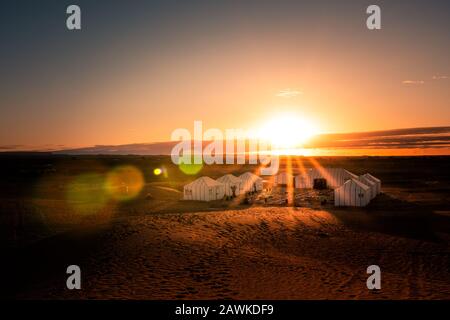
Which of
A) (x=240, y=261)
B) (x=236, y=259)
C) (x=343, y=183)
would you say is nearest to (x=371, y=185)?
(x=343, y=183)

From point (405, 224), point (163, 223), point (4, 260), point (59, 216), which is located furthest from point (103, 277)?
point (405, 224)

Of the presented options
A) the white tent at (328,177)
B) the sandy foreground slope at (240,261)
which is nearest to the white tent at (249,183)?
the white tent at (328,177)

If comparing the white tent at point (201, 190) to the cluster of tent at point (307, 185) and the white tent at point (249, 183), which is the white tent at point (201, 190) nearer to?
the cluster of tent at point (307, 185)

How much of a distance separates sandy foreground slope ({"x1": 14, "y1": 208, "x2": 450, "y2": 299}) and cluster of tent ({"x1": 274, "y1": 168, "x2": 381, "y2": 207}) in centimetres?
1098

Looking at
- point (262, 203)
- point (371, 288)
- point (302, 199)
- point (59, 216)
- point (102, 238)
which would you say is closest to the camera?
point (371, 288)

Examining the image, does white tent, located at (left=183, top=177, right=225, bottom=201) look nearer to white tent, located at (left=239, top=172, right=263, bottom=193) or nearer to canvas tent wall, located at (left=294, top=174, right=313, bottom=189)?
white tent, located at (left=239, top=172, right=263, bottom=193)

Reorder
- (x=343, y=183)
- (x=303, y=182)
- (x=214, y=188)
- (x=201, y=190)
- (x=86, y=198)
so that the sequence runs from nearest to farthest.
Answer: (x=201, y=190) → (x=214, y=188) → (x=86, y=198) → (x=343, y=183) → (x=303, y=182)

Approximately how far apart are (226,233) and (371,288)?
9.65 metres

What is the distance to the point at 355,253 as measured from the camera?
18547 millimetres

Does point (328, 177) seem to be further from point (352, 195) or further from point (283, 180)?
point (352, 195)

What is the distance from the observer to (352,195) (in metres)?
34.9

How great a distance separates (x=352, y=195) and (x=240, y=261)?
22589 mm

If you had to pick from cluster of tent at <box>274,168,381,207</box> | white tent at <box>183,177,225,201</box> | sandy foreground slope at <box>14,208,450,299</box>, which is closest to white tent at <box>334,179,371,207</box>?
cluster of tent at <box>274,168,381,207</box>
